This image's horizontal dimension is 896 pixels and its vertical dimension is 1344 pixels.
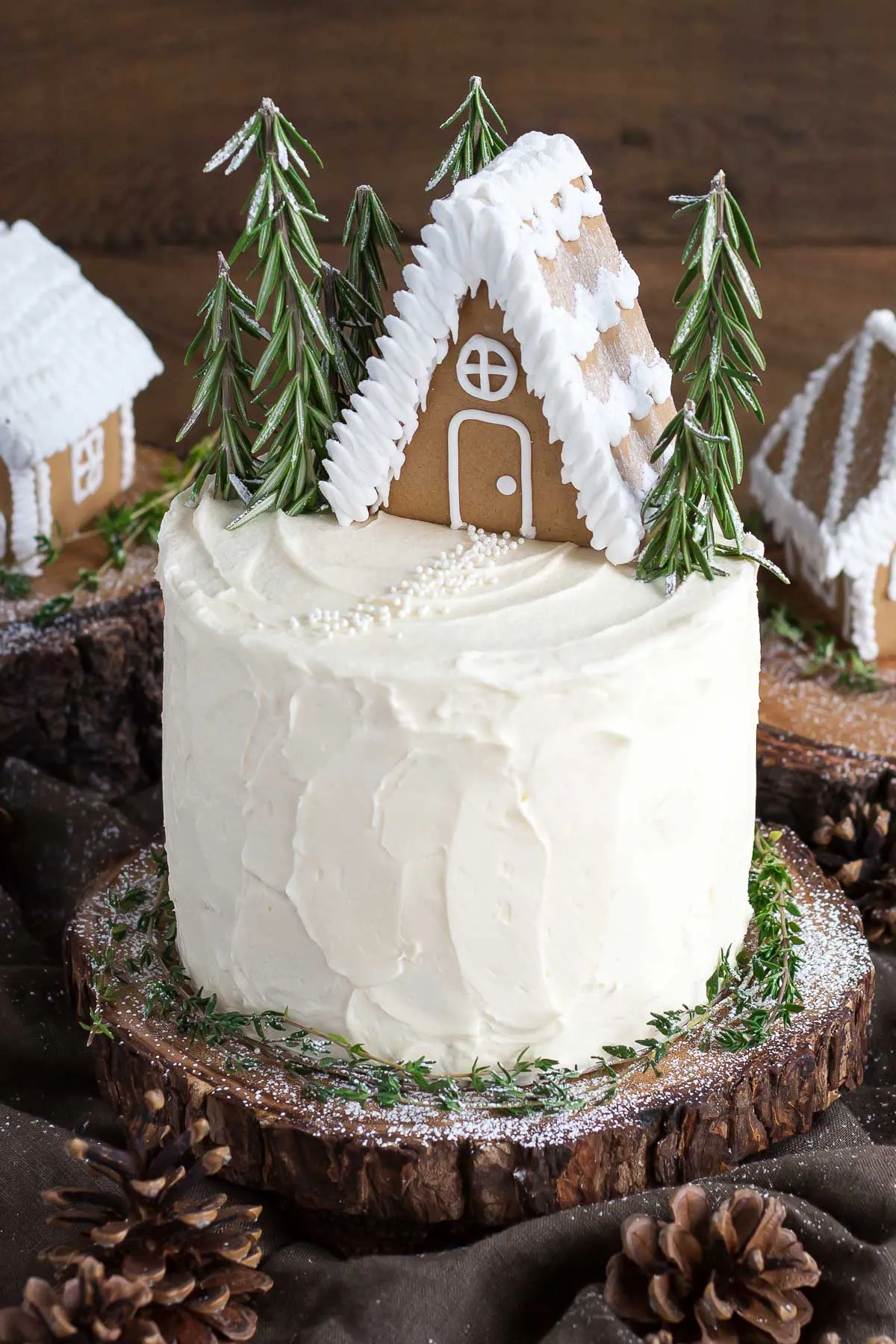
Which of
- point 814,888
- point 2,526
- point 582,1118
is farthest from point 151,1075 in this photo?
point 2,526

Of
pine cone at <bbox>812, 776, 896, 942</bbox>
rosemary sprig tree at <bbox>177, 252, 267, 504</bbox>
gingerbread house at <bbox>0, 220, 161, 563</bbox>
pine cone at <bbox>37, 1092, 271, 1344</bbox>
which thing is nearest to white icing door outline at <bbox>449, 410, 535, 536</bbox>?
rosemary sprig tree at <bbox>177, 252, 267, 504</bbox>

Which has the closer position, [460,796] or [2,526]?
[460,796]

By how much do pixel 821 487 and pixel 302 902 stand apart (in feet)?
4.51

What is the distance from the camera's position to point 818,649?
2678mm

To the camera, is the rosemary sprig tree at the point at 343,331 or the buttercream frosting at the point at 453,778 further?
the rosemary sprig tree at the point at 343,331

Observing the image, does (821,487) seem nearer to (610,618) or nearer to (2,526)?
(610,618)

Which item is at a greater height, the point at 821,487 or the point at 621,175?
the point at 621,175

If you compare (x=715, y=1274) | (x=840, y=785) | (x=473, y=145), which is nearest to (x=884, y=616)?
(x=840, y=785)

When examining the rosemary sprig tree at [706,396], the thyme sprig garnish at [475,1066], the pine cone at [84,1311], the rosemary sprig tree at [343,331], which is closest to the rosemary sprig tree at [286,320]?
the rosemary sprig tree at [343,331]

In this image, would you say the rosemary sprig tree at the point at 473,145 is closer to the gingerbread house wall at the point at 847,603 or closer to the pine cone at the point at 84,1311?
the gingerbread house wall at the point at 847,603

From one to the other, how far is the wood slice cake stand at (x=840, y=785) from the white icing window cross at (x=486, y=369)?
903mm

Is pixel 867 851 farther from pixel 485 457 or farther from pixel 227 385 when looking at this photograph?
pixel 227 385

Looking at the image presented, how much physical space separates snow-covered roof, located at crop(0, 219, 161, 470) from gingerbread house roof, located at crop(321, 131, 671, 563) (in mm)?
1071

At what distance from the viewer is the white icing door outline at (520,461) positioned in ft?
5.81
